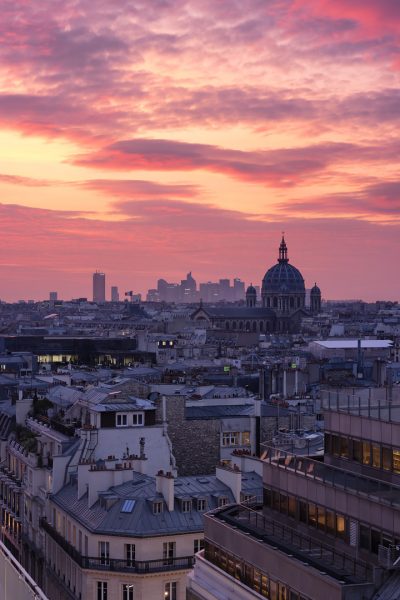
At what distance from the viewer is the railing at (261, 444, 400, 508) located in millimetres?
27484

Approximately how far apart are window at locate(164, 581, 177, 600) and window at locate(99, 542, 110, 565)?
2.19m

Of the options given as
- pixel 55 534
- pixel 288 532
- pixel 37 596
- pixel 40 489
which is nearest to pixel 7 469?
pixel 40 489

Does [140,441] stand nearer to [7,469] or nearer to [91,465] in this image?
[91,465]

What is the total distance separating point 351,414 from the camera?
97.9ft

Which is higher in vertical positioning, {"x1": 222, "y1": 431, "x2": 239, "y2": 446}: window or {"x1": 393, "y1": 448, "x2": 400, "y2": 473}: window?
{"x1": 393, "y1": 448, "x2": 400, "y2": 473}: window

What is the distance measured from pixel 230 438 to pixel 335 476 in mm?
30051

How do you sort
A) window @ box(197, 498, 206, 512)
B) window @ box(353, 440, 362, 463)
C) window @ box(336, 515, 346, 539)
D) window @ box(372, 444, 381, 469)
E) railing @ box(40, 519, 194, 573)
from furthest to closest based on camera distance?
window @ box(197, 498, 206, 512) < railing @ box(40, 519, 194, 573) < window @ box(353, 440, 362, 463) < window @ box(372, 444, 381, 469) < window @ box(336, 515, 346, 539)

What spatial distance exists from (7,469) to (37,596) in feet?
158

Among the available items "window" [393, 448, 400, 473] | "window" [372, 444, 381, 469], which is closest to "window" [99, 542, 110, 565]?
"window" [372, 444, 381, 469]

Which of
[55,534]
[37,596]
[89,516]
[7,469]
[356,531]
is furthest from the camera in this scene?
[7,469]

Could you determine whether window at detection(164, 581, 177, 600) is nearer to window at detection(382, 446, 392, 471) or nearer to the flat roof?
window at detection(382, 446, 392, 471)

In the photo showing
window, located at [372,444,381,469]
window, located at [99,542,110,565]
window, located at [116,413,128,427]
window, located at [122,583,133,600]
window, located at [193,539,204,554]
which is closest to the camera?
window, located at [372,444,381,469]

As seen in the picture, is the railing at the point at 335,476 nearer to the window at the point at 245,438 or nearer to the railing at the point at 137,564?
the railing at the point at 137,564

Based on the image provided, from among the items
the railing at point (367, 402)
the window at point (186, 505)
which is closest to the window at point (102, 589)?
the window at point (186, 505)
